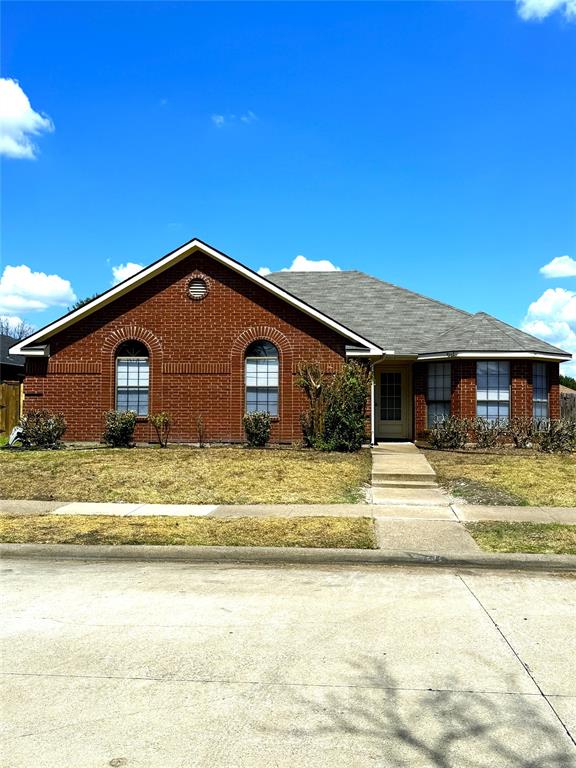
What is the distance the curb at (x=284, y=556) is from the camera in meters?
7.57

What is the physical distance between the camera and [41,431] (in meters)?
17.5

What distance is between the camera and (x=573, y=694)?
13.7 ft

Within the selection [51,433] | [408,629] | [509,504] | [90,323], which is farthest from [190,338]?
[408,629]

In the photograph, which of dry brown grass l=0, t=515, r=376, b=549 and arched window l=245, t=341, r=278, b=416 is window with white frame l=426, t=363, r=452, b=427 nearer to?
arched window l=245, t=341, r=278, b=416

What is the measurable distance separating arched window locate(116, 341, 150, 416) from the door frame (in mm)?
7054

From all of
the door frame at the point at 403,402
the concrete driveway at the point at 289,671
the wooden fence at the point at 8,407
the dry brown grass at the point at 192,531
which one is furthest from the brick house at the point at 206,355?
the concrete driveway at the point at 289,671

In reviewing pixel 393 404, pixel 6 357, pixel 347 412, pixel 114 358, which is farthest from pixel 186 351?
pixel 6 357

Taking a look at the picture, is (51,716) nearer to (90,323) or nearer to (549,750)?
(549,750)

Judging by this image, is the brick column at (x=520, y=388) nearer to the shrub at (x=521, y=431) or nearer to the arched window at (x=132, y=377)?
the shrub at (x=521, y=431)

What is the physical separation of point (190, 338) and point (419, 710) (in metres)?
15.2

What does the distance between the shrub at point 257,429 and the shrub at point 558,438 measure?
7317mm

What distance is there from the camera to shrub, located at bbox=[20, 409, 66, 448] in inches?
691

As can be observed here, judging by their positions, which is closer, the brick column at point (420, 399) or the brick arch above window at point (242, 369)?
the brick arch above window at point (242, 369)

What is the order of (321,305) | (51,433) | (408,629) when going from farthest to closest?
(321,305) → (51,433) → (408,629)
